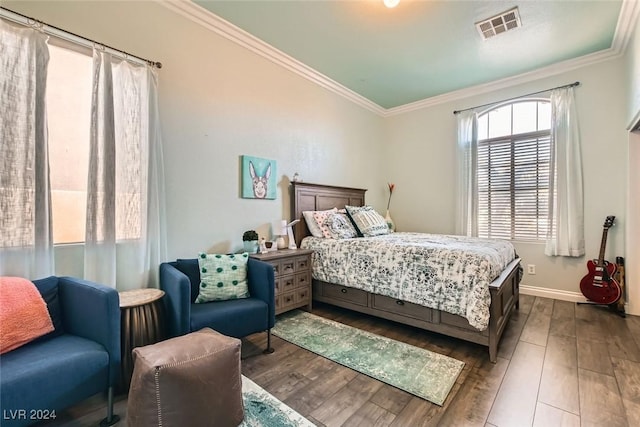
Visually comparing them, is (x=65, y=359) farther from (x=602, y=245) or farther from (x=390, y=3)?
(x=602, y=245)

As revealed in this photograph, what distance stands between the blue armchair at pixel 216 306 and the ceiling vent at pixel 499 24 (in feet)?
10.3

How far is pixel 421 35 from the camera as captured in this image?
3012 millimetres

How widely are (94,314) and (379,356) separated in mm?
1923

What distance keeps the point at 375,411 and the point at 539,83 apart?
4520mm

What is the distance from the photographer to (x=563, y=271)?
12.1ft

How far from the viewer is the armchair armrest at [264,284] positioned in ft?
7.61

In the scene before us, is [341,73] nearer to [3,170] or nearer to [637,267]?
[3,170]

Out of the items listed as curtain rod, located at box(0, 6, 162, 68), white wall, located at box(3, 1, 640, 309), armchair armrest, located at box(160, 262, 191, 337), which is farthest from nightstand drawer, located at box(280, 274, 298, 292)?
curtain rod, located at box(0, 6, 162, 68)

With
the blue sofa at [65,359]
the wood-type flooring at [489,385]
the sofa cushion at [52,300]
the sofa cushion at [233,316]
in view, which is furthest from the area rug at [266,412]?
the sofa cushion at [52,300]

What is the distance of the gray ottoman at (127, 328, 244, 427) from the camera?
1.27 m

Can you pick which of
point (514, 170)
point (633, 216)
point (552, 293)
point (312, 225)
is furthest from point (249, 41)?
point (552, 293)

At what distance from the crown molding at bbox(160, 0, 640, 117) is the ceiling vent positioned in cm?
83

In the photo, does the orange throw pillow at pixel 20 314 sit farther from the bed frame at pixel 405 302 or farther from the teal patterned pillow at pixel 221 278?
the bed frame at pixel 405 302

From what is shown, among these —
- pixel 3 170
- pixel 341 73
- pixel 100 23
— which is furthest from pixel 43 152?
pixel 341 73
